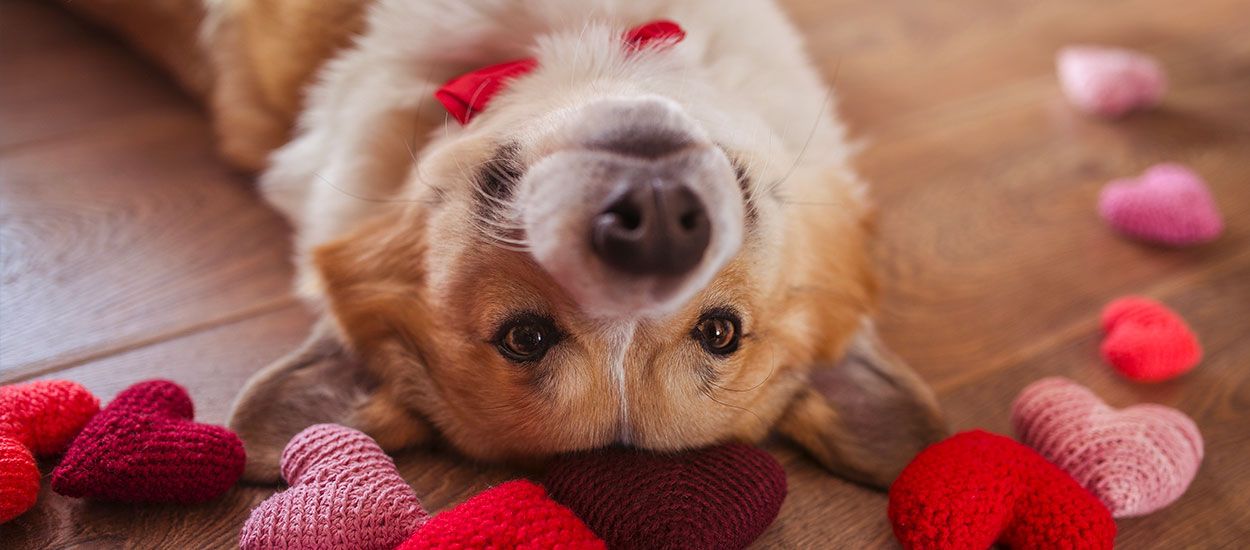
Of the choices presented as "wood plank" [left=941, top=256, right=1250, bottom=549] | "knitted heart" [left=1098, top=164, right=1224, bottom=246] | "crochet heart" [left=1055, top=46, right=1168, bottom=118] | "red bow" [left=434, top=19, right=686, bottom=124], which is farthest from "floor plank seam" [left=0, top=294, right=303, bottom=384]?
"crochet heart" [left=1055, top=46, right=1168, bottom=118]

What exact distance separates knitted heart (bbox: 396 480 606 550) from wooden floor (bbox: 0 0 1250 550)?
0.24m

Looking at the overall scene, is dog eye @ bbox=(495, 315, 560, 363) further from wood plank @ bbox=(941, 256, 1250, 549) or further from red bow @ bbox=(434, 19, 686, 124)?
wood plank @ bbox=(941, 256, 1250, 549)

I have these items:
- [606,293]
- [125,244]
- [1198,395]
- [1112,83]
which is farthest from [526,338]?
[1112,83]

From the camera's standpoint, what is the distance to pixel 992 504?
131cm

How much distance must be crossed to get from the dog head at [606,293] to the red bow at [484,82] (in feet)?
0.08

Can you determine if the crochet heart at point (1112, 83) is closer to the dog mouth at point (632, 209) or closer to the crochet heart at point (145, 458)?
the dog mouth at point (632, 209)

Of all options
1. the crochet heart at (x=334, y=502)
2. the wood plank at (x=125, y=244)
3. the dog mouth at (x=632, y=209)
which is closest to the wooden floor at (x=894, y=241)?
the wood plank at (x=125, y=244)

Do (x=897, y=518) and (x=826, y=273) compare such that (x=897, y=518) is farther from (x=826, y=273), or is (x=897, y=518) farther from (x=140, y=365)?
(x=140, y=365)

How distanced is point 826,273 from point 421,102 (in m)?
0.78

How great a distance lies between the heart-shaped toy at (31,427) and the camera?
1.26m

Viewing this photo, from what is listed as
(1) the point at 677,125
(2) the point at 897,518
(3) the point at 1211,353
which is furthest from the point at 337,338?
(3) the point at 1211,353

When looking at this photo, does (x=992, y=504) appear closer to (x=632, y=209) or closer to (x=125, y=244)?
(x=632, y=209)

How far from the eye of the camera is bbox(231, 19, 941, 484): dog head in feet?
3.79

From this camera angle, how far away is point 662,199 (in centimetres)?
108
